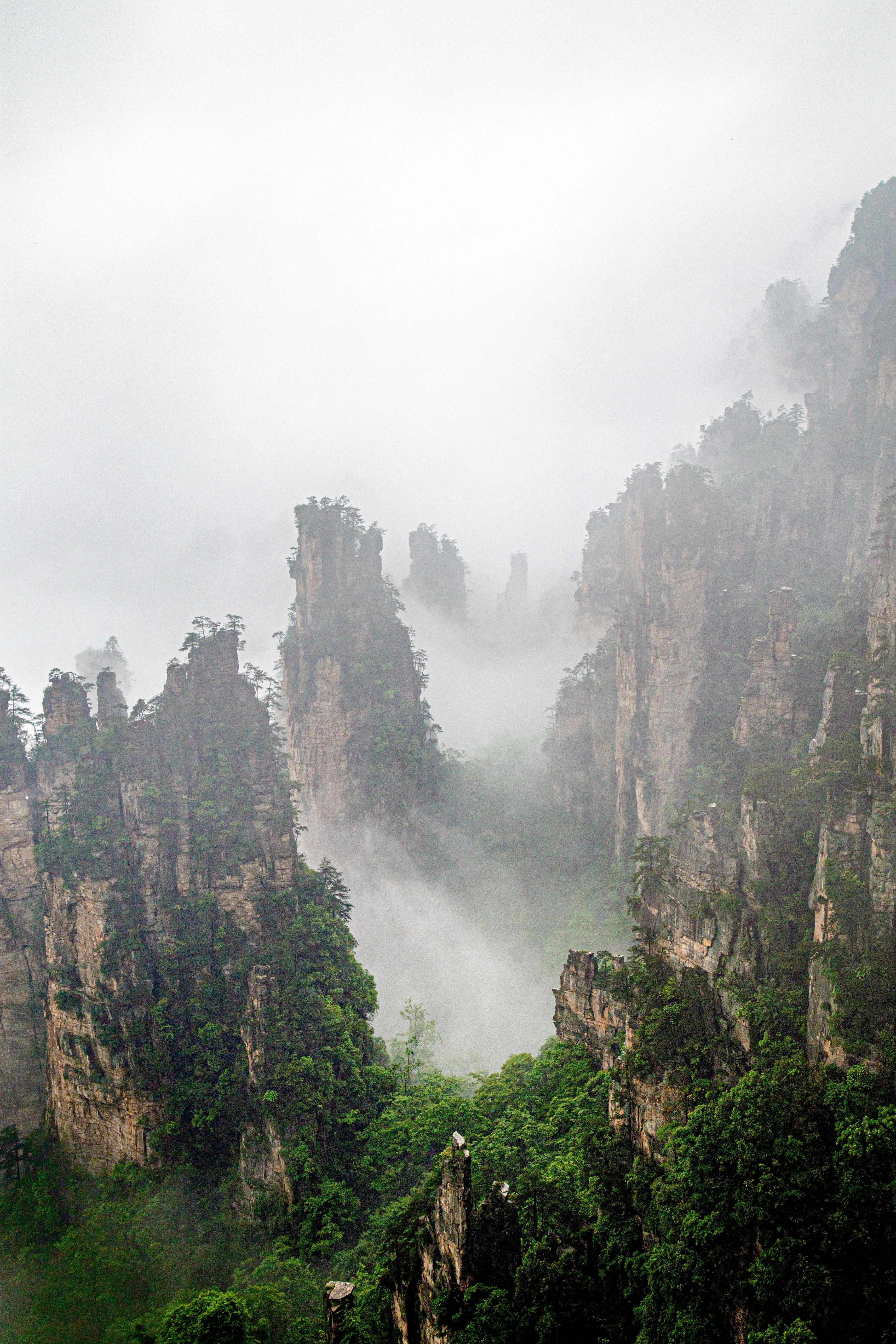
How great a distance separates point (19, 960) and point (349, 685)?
28.2 metres

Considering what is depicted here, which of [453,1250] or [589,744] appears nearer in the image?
[453,1250]

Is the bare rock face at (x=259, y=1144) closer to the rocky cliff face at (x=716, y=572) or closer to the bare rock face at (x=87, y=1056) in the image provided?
the bare rock face at (x=87, y=1056)

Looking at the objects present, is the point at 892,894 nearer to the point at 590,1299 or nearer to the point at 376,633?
the point at 590,1299

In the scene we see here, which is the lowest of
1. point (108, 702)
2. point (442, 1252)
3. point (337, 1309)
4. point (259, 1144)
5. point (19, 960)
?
point (337, 1309)

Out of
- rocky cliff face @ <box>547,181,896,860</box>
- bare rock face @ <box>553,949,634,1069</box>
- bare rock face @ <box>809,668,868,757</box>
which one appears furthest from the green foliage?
bare rock face @ <box>809,668,868,757</box>

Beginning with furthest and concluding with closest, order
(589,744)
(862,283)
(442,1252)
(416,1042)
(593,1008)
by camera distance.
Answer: (589,744)
(862,283)
(416,1042)
(593,1008)
(442,1252)

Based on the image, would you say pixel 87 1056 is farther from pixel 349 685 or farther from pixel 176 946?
pixel 349 685

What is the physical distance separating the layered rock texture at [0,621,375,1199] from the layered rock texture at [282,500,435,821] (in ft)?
62.5

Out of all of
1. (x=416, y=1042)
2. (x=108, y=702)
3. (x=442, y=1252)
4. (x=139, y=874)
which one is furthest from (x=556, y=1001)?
(x=108, y=702)

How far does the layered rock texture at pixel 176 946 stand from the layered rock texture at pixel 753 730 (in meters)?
9.88

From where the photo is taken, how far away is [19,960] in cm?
3284

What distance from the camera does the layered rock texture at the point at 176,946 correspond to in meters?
29.0

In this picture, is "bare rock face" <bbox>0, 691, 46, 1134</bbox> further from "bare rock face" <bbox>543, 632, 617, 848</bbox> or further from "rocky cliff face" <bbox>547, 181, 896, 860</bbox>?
"bare rock face" <bbox>543, 632, 617, 848</bbox>

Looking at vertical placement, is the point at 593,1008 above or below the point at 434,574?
below
